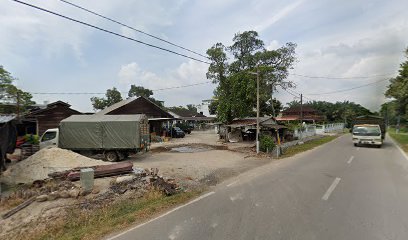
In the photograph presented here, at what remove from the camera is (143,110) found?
36.4 m

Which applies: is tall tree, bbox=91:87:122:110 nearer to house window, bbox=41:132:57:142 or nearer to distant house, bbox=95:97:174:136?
distant house, bbox=95:97:174:136

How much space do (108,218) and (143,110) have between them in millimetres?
30045

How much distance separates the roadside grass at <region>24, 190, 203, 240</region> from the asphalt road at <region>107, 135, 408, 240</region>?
21.2 inches

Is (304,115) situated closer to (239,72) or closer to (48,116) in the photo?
(239,72)

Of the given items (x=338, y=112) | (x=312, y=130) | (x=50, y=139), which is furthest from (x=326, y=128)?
(x=50, y=139)

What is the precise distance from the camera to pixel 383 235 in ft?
17.3

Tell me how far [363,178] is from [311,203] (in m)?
4.94

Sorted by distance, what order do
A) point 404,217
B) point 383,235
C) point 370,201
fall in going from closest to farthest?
point 383,235
point 404,217
point 370,201

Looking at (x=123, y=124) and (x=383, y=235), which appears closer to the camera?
(x=383, y=235)

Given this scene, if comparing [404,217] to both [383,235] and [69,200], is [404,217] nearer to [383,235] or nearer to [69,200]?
[383,235]

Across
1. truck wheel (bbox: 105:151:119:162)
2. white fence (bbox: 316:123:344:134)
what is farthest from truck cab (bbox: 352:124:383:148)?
white fence (bbox: 316:123:344:134)

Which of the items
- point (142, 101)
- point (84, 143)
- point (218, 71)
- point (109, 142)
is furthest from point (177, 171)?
point (142, 101)

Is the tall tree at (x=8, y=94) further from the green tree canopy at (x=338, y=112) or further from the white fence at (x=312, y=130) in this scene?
the green tree canopy at (x=338, y=112)

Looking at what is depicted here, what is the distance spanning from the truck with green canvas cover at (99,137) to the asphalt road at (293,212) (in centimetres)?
951
